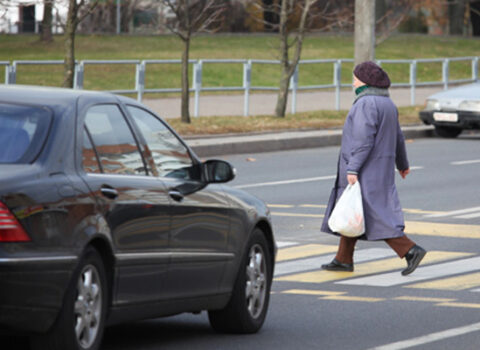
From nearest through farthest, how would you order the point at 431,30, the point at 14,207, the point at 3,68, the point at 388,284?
the point at 14,207 → the point at 388,284 → the point at 3,68 → the point at 431,30

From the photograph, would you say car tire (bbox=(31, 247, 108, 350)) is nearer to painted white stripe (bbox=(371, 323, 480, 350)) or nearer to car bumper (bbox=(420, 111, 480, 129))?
painted white stripe (bbox=(371, 323, 480, 350))

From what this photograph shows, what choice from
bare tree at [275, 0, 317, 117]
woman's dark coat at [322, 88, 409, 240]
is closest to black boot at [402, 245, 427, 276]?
woman's dark coat at [322, 88, 409, 240]

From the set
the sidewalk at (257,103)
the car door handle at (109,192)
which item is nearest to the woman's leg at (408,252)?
the car door handle at (109,192)

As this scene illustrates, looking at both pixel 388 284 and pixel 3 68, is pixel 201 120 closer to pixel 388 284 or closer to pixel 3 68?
pixel 3 68

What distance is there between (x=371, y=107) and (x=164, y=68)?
30278mm

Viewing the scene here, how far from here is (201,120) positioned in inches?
1046

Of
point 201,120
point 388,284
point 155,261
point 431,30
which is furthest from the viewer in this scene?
→ point 431,30

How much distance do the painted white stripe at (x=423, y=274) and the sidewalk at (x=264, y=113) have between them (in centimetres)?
1114

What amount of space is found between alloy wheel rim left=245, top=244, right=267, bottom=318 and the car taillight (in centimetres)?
235

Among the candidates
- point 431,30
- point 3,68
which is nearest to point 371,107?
point 3,68

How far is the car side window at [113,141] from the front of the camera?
648 centimetres

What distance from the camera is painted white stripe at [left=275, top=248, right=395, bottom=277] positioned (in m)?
10.6

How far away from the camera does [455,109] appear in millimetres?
26125

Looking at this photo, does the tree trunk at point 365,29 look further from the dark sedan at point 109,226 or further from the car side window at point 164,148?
the car side window at point 164,148
